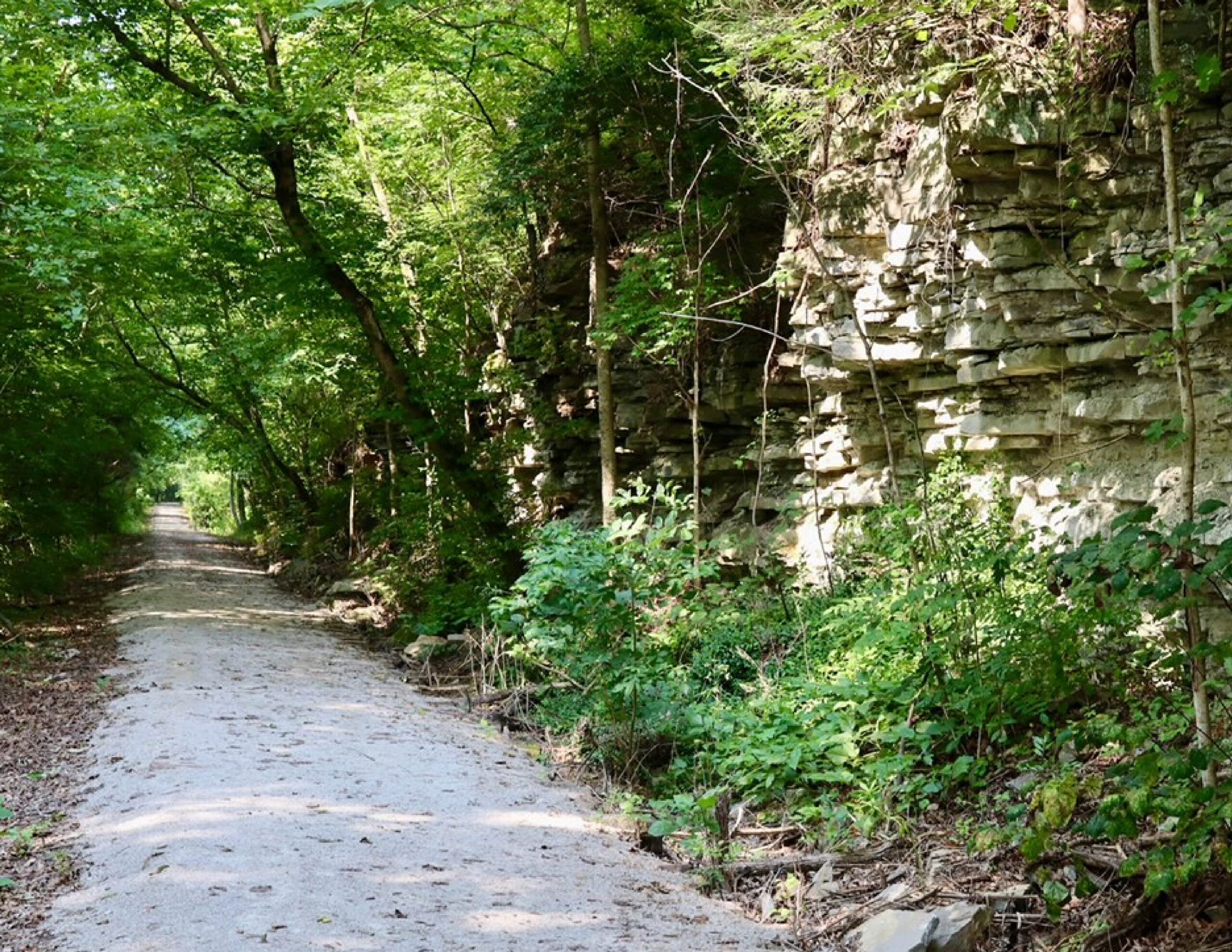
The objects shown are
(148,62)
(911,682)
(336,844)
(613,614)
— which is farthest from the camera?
(148,62)

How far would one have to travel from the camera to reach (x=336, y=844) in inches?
209

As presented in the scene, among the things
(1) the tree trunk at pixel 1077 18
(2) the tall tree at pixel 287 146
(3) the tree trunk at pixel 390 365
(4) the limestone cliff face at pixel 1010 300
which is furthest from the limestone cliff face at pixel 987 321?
(2) the tall tree at pixel 287 146

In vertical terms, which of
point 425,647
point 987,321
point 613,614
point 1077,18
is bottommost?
point 425,647

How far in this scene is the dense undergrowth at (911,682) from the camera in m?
4.19

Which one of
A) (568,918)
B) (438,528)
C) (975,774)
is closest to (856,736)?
(975,774)

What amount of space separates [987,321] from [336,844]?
20.2 feet

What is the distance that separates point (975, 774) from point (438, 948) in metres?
3.11

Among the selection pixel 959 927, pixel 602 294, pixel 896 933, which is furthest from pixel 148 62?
pixel 959 927

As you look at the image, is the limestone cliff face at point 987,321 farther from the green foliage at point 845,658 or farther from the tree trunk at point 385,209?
the tree trunk at point 385,209

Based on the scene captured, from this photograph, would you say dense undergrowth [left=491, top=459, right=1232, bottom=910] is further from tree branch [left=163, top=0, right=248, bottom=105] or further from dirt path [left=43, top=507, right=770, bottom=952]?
tree branch [left=163, top=0, right=248, bottom=105]

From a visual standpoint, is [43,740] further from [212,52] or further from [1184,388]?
[212,52]

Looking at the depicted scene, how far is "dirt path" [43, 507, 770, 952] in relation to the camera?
14.1 feet

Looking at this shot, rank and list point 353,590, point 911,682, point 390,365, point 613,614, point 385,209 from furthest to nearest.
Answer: point 353,590 → point 385,209 → point 390,365 → point 613,614 → point 911,682

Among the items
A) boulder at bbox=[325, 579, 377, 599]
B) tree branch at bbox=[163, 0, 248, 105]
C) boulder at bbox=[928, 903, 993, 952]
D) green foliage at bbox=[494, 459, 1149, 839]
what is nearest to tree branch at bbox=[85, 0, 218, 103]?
tree branch at bbox=[163, 0, 248, 105]
